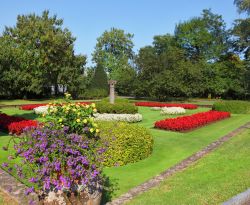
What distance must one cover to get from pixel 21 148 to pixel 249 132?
11.2 metres

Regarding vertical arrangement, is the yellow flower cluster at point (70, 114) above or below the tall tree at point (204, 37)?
below

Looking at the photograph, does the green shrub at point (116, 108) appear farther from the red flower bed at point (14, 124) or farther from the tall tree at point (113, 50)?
the tall tree at point (113, 50)

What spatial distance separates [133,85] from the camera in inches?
1457

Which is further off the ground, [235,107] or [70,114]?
[70,114]

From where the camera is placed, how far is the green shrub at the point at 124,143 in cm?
812

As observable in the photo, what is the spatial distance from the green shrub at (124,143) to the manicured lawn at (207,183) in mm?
1513

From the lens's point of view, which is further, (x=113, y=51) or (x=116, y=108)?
(x=113, y=51)

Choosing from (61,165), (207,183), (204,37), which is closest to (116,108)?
(207,183)

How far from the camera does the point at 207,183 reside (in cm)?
661

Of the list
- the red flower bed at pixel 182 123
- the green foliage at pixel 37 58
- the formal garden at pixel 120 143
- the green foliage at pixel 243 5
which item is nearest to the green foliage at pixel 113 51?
the green foliage at pixel 37 58

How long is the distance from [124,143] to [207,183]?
8.17 feet

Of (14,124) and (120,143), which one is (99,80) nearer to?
(14,124)

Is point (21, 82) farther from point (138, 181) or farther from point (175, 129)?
point (138, 181)

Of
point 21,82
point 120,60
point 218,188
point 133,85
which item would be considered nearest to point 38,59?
point 21,82
